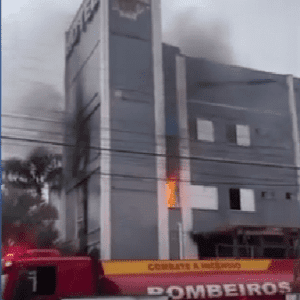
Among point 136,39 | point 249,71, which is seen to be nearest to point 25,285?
point 136,39

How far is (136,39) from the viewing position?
5.59 m

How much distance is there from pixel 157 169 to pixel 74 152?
2.99ft

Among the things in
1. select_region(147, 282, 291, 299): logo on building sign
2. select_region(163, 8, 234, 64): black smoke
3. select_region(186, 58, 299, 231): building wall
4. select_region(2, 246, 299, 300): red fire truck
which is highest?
select_region(163, 8, 234, 64): black smoke

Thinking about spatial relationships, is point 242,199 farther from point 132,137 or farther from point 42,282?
point 42,282

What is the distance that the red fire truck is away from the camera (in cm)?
439

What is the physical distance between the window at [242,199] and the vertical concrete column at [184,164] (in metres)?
0.59

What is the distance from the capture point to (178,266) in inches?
190

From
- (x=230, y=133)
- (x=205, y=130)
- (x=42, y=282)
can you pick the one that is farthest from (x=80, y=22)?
(x=42, y=282)

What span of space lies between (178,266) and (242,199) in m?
1.33

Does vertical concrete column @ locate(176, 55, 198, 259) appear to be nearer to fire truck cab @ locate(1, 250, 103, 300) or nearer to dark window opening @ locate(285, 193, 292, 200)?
fire truck cab @ locate(1, 250, 103, 300)

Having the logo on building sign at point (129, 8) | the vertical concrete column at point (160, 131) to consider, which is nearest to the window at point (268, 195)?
the vertical concrete column at point (160, 131)

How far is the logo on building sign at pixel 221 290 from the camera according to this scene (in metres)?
4.66

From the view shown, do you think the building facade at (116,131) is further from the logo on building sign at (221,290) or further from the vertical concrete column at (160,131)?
the logo on building sign at (221,290)

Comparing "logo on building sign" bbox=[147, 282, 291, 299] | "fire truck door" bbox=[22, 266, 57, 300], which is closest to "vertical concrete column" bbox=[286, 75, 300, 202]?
"logo on building sign" bbox=[147, 282, 291, 299]
